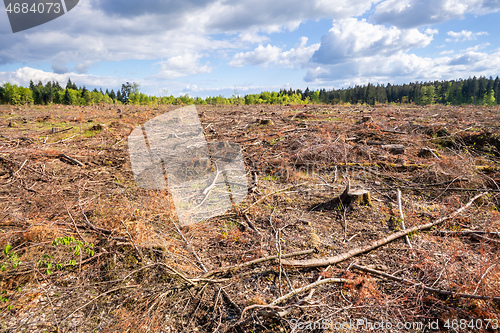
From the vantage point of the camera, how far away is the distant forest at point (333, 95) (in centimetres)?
4506

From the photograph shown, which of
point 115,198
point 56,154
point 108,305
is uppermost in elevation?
point 56,154

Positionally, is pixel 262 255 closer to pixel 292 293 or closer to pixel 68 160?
pixel 292 293

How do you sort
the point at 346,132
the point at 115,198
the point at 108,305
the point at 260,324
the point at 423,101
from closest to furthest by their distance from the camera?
1. the point at 260,324
2. the point at 108,305
3. the point at 115,198
4. the point at 346,132
5. the point at 423,101

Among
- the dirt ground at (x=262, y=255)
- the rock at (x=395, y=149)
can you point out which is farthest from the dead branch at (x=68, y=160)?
the rock at (x=395, y=149)

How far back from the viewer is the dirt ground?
2588 mm

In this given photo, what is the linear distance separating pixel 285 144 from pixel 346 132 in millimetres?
2906

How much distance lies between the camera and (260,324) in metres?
2.51

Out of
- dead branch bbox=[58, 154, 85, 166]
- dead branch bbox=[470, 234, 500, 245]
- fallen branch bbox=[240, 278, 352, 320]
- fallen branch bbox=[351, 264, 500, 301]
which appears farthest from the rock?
dead branch bbox=[58, 154, 85, 166]

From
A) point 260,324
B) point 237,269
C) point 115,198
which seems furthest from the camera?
point 115,198

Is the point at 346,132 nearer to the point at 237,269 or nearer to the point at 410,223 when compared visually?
the point at 410,223

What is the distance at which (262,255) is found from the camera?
142 inches

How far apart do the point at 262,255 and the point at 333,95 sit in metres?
88.5

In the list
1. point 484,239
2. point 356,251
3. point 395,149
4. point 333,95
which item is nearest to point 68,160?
point 356,251

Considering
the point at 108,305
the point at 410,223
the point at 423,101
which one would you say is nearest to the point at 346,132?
the point at 410,223
